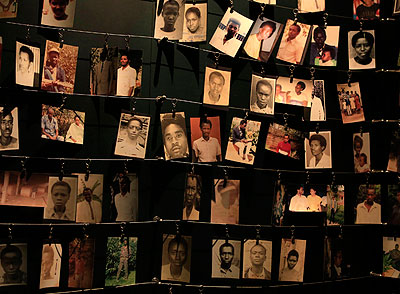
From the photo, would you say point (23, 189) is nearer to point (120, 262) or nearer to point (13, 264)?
point (13, 264)

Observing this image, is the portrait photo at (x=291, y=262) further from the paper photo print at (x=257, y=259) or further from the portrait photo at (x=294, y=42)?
the portrait photo at (x=294, y=42)

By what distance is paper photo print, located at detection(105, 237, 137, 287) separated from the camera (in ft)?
6.54

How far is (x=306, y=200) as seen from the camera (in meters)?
2.33

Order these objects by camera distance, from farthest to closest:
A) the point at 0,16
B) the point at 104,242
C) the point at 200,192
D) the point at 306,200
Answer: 1. the point at 306,200
2. the point at 200,192
3. the point at 104,242
4. the point at 0,16

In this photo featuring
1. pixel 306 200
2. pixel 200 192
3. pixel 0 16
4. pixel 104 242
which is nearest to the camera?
pixel 0 16

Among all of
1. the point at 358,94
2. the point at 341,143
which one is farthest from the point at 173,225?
the point at 358,94

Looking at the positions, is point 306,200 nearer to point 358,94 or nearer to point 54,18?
point 358,94

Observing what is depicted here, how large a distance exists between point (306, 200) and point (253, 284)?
0.43m

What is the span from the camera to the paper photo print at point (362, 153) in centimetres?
242

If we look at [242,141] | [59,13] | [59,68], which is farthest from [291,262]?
[59,13]

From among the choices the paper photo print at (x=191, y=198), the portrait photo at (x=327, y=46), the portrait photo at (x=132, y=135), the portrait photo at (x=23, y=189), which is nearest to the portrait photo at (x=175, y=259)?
the paper photo print at (x=191, y=198)

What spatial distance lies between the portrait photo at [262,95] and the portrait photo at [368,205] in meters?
0.58

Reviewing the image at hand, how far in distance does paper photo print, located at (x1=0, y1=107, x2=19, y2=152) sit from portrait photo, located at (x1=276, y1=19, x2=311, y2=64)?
1139 millimetres

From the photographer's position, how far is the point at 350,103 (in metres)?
2.43
